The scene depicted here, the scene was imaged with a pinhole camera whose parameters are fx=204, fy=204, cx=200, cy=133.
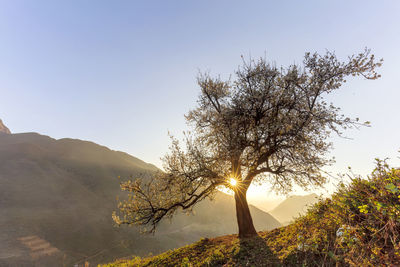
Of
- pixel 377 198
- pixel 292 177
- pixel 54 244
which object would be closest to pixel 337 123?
pixel 292 177

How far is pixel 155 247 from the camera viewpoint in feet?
262

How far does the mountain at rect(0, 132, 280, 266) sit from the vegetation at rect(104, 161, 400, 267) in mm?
25040

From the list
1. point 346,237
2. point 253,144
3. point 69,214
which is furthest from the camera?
point 69,214

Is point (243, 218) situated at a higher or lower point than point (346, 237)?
lower

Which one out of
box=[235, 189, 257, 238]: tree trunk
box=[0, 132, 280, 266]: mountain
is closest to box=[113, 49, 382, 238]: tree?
box=[235, 189, 257, 238]: tree trunk

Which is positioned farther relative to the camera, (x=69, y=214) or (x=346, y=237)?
(x=69, y=214)

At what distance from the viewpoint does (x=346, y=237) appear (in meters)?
4.92

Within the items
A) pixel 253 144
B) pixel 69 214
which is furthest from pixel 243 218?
pixel 69 214

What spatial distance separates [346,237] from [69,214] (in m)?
111

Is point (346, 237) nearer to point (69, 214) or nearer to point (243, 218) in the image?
point (243, 218)

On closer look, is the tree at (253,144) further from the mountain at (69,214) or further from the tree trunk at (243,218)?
the mountain at (69,214)

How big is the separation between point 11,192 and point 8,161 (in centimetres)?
3903

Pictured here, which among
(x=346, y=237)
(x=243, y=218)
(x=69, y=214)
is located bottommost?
(x=69, y=214)

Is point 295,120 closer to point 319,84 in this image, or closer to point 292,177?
point 319,84
